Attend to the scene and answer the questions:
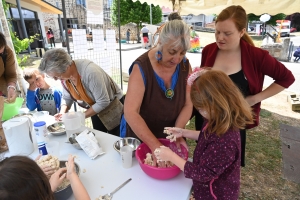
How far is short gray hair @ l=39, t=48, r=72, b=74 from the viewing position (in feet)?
5.41

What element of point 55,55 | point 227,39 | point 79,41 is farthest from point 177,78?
point 79,41

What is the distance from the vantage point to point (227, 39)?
66.2 inches

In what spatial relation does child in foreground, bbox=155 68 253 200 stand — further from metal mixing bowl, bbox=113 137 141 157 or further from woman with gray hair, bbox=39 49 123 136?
woman with gray hair, bbox=39 49 123 136

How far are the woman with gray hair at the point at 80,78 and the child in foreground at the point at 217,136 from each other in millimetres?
1031

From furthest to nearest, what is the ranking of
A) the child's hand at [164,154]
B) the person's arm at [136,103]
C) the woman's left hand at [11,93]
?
1. the woman's left hand at [11,93]
2. the person's arm at [136,103]
3. the child's hand at [164,154]

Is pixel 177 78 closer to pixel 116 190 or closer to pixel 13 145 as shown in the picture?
pixel 116 190

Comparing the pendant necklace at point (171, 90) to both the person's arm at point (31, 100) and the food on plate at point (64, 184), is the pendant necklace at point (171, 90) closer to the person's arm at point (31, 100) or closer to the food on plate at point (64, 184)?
the food on plate at point (64, 184)

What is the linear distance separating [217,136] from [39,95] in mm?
2270

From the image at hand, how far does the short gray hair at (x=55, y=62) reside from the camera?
1.65 metres

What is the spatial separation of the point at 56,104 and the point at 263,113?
4224 mm

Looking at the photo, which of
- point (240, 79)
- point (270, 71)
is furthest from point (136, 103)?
point (270, 71)

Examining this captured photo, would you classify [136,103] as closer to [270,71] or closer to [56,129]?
[56,129]

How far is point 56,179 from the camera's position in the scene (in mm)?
935

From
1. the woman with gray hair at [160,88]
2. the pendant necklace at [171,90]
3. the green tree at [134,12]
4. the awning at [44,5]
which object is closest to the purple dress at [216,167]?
the woman with gray hair at [160,88]
